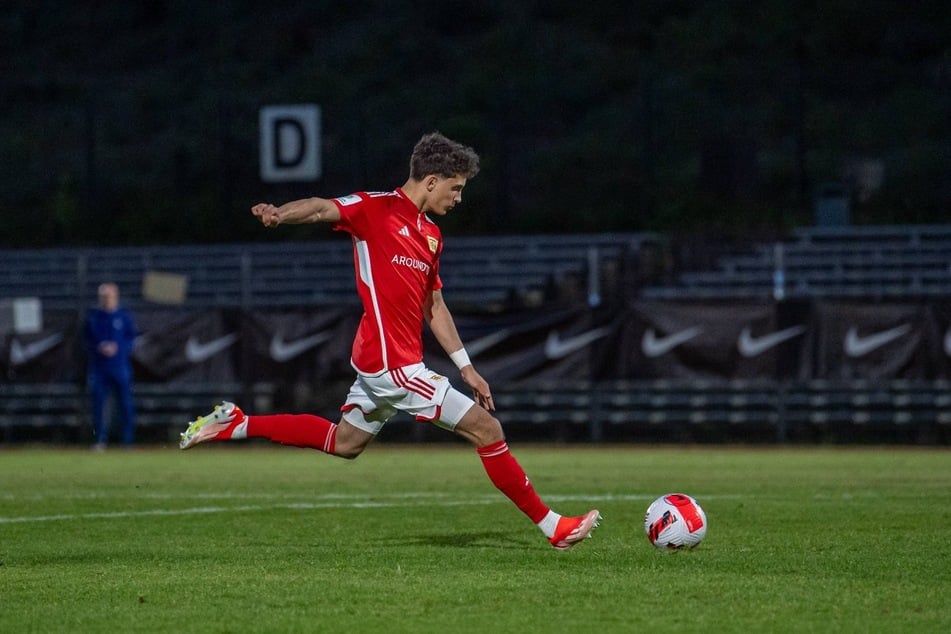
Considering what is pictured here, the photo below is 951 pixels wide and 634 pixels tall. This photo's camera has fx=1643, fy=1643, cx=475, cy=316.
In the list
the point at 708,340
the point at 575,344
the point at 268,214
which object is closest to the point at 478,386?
the point at 268,214

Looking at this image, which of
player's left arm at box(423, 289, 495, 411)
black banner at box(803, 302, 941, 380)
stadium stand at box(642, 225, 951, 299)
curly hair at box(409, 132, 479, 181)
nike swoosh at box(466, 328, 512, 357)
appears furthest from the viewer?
stadium stand at box(642, 225, 951, 299)

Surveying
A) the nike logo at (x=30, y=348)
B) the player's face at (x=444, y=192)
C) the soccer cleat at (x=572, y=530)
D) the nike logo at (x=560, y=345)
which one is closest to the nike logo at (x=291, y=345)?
the nike logo at (x=560, y=345)

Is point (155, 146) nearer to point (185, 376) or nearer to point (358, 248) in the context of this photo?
point (185, 376)

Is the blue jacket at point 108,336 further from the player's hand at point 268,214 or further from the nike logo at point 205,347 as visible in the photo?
the player's hand at point 268,214

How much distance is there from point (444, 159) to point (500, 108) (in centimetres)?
1992

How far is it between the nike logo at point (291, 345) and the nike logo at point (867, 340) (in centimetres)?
647

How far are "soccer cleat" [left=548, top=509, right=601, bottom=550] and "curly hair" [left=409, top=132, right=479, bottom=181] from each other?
5.90ft

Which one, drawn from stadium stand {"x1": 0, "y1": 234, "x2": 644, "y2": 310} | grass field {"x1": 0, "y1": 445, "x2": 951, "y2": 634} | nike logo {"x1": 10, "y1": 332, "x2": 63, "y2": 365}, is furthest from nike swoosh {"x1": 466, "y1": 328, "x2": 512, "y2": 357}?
grass field {"x1": 0, "y1": 445, "x2": 951, "y2": 634}

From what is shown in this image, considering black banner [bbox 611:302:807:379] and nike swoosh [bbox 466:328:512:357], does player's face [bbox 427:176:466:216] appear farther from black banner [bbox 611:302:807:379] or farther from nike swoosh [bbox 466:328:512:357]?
nike swoosh [bbox 466:328:512:357]

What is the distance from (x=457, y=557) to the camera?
7.81 meters

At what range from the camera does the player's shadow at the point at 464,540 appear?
8344mm

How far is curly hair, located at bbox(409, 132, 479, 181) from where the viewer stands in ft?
26.9

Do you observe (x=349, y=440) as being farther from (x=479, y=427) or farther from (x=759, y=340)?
(x=759, y=340)

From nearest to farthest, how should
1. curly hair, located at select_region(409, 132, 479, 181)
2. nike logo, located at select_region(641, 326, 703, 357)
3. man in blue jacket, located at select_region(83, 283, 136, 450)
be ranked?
curly hair, located at select_region(409, 132, 479, 181), nike logo, located at select_region(641, 326, 703, 357), man in blue jacket, located at select_region(83, 283, 136, 450)
